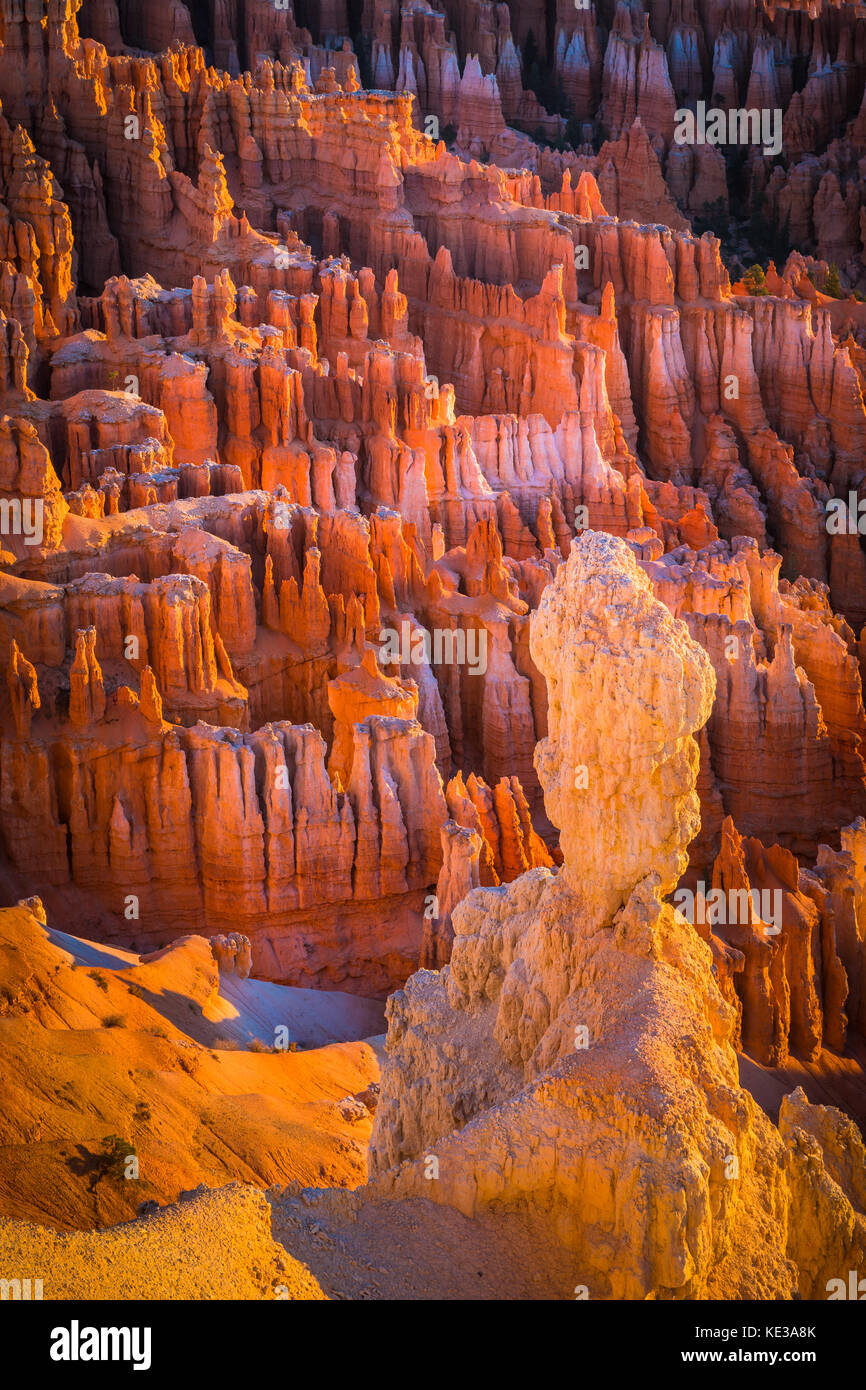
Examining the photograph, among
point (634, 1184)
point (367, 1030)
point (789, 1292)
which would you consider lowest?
point (367, 1030)

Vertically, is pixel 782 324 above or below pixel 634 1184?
above

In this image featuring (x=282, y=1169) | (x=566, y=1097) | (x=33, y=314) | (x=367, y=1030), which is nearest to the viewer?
(x=566, y=1097)

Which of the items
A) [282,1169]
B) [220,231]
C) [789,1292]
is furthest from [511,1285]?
[220,231]

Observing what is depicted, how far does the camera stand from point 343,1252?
11484 millimetres

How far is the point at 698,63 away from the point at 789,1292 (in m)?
72.6

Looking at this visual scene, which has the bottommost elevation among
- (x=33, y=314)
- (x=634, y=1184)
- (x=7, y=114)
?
(x=634, y=1184)

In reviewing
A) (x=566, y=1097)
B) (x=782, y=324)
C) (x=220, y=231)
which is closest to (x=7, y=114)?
(x=220, y=231)

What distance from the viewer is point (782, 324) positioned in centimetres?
5219

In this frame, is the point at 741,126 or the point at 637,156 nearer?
the point at 637,156

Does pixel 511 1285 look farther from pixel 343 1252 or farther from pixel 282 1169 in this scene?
pixel 282 1169
